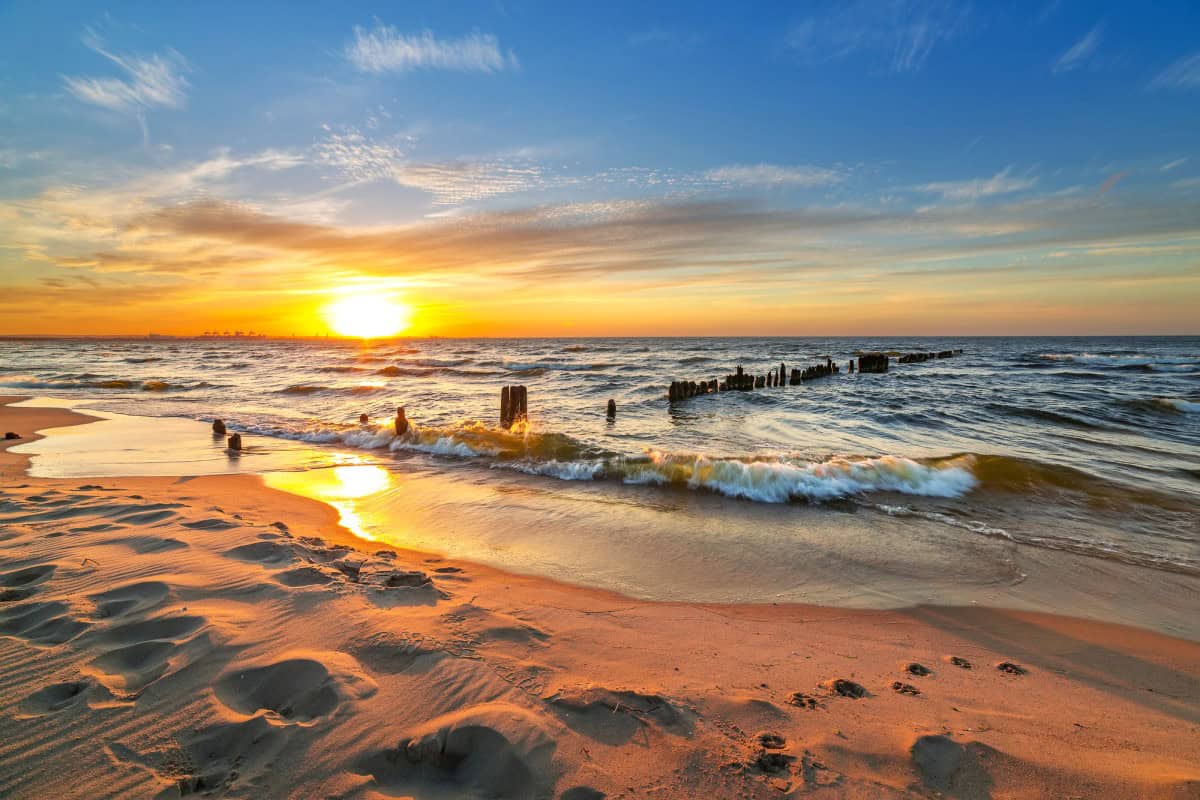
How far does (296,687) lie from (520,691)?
50.5 inches

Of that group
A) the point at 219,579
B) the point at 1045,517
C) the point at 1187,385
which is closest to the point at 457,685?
the point at 219,579

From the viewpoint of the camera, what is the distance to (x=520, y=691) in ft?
10.3

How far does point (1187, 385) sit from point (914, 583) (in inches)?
1471

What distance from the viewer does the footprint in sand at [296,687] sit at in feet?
9.39

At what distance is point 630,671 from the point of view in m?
3.51

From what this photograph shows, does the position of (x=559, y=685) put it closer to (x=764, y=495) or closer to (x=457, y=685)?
(x=457, y=685)

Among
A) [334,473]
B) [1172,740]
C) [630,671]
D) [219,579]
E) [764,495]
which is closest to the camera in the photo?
[1172,740]

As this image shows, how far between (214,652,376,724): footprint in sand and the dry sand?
0.01 meters

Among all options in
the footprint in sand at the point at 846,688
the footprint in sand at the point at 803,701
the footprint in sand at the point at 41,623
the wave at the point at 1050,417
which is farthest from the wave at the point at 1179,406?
the footprint in sand at the point at 41,623

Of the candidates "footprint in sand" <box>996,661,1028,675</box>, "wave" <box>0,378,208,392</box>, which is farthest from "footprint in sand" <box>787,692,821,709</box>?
"wave" <box>0,378,208,392</box>

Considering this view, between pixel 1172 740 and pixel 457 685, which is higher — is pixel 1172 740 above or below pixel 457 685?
below

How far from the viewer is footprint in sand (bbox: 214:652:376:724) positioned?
286 cm

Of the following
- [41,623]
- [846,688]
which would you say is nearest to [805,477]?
[846,688]

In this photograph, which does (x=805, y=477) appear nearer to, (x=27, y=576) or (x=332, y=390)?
(x=27, y=576)
